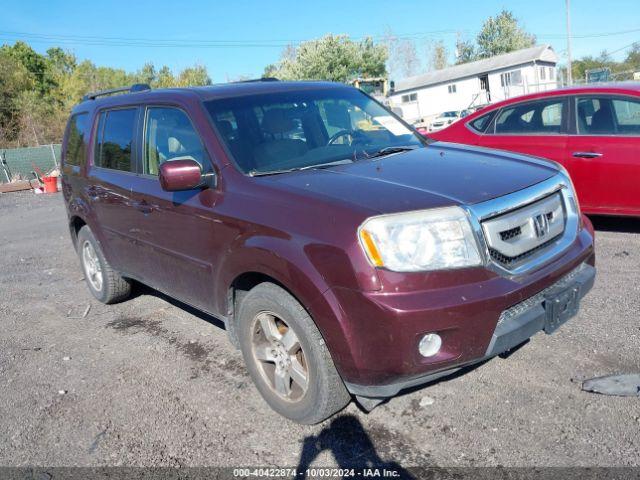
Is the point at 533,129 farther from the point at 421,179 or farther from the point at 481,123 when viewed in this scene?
the point at 421,179

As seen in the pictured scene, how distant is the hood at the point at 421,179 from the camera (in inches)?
108

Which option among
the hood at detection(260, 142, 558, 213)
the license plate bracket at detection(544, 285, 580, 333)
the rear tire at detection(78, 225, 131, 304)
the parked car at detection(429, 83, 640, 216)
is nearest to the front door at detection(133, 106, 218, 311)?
the hood at detection(260, 142, 558, 213)

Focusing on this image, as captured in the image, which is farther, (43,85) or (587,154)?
(43,85)

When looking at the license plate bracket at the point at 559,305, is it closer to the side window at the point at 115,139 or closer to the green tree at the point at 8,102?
the side window at the point at 115,139

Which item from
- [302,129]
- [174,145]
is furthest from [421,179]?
[174,145]

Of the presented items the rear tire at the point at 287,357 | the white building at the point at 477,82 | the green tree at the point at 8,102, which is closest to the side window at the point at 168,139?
the rear tire at the point at 287,357

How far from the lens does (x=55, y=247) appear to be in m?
9.06

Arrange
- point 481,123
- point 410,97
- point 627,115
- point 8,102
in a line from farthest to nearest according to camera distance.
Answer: point 410,97 → point 8,102 → point 481,123 → point 627,115

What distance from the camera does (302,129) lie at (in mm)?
3883

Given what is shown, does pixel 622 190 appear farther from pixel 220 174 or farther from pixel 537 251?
pixel 220 174

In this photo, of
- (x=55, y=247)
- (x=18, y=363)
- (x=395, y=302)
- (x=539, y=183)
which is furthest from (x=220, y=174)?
(x=55, y=247)

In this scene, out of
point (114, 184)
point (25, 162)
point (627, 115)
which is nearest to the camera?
point (114, 184)

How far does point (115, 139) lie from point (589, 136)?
4728mm

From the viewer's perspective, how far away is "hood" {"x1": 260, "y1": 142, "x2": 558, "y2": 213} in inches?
108
